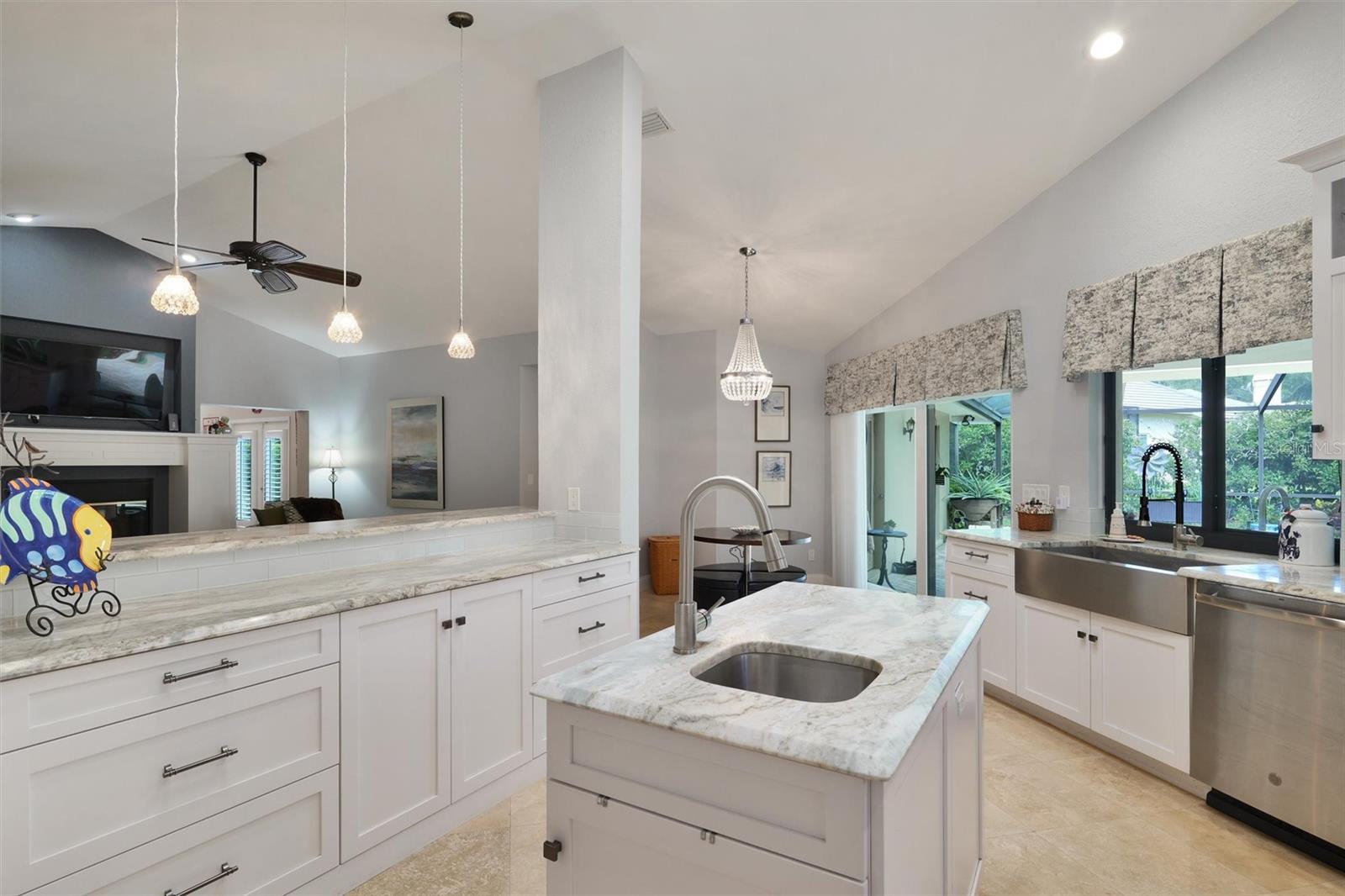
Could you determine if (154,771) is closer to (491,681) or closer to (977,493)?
(491,681)

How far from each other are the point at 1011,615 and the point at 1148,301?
Answer: 1696 millimetres

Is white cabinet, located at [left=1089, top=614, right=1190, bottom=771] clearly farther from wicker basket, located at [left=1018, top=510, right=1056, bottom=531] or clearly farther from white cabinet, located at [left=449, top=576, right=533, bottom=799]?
white cabinet, located at [left=449, top=576, right=533, bottom=799]

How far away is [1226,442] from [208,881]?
417 cm

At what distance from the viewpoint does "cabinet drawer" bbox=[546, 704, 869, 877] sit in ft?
2.88

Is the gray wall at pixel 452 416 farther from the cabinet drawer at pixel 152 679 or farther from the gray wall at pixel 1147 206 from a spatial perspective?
the cabinet drawer at pixel 152 679

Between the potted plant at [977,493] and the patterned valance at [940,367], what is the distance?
678 mm

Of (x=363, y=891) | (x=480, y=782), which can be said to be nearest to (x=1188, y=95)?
(x=480, y=782)

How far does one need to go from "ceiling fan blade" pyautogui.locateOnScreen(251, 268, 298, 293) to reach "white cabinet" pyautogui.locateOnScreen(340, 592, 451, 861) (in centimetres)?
307

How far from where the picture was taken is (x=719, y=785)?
98 centimetres

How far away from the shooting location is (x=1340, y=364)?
7.09 feet

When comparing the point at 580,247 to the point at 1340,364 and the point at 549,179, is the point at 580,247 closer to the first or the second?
A: the point at 549,179

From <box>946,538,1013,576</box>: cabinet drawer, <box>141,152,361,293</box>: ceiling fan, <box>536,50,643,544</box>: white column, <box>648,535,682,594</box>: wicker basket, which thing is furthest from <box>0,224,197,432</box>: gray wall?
<box>946,538,1013,576</box>: cabinet drawer

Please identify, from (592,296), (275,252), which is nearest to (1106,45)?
(592,296)

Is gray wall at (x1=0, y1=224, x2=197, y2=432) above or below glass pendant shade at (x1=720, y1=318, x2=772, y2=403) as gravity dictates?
above
